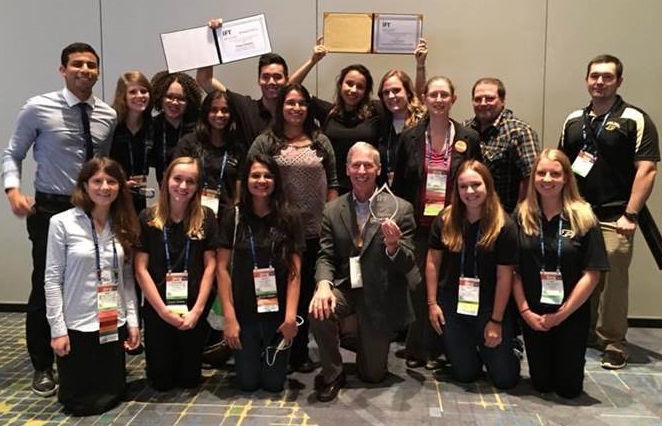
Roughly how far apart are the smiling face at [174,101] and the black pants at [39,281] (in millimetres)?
820

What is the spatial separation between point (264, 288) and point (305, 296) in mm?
365

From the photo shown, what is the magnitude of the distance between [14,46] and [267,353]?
3140mm

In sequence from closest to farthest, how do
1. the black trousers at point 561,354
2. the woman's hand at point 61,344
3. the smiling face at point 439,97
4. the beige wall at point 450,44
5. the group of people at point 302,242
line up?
the woman's hand at point 61,344 < the group of people at point 302,242 < the black trousers at point 561,354 < the smiling face at point 439,97 < the beige wall at point 450,44

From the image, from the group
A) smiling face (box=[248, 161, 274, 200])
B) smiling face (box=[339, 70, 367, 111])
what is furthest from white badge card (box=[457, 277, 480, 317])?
smiling face (box=[339, 70, 367, 111])

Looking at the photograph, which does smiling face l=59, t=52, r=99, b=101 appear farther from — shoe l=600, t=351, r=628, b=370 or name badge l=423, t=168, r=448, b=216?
shoe l=600, t=351, r=628, b=370

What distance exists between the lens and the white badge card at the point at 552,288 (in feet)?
9.66

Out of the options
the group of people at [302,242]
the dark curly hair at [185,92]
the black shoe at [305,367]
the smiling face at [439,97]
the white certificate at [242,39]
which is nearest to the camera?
the group of people at [302,242]

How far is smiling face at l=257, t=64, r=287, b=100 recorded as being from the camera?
11.7ft

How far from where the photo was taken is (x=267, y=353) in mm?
3064

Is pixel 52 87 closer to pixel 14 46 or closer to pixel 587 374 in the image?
pixel 14 46

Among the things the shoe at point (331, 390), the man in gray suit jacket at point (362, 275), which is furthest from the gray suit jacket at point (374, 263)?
the shoe at point (331, 390)

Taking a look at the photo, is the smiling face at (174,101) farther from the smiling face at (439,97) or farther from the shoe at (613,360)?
the shoe at (613,360)

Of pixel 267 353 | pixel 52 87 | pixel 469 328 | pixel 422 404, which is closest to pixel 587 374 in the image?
pixel 469 328

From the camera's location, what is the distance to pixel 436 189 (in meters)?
3.31
